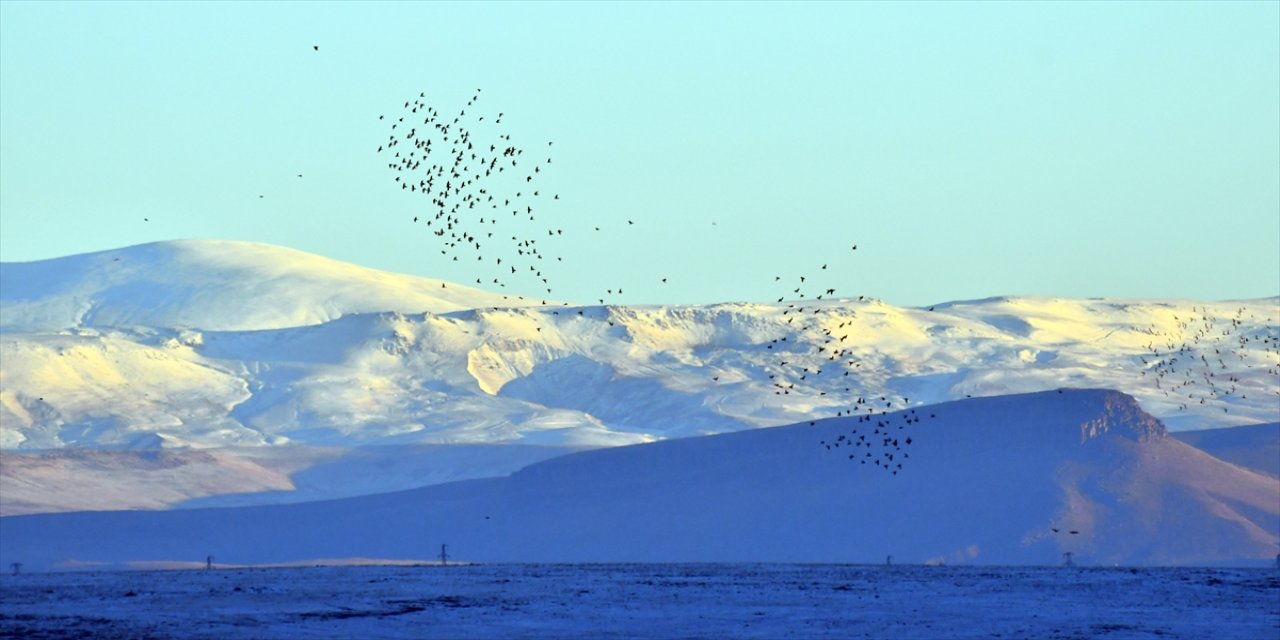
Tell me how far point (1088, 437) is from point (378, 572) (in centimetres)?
10208

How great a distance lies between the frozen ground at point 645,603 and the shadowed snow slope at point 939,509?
251 feet

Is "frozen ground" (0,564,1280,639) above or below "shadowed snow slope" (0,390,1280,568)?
below

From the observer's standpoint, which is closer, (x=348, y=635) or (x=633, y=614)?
(x=348, y=635)

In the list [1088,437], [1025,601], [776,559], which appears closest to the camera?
[1025,601]

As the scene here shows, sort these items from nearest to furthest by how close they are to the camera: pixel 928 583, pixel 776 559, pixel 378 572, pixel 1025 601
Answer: pixel 1025 601, pixel 928 583, pixel 378 572, pixel 776 559

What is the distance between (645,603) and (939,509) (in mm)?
103410

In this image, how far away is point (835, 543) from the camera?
17600 cm

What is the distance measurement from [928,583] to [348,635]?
24.7m

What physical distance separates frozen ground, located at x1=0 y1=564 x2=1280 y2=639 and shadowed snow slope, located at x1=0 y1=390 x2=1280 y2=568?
251ft

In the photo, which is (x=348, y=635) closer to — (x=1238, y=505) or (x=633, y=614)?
(x=633, y=614)

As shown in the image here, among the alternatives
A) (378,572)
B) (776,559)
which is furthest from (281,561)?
(378,572)

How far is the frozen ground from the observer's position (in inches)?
2687

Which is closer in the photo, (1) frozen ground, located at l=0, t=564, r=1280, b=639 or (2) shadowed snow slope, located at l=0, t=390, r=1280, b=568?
(1) frozen ground, located at l=0, t=564, r=1280, b=639

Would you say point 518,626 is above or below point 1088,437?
below
